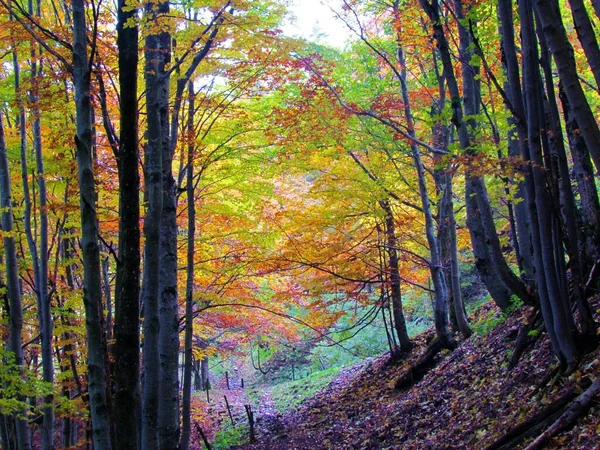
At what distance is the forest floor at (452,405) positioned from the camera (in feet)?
15.3

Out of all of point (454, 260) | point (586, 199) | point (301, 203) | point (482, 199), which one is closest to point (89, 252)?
point (586, 199)

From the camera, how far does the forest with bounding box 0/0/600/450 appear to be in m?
4.10

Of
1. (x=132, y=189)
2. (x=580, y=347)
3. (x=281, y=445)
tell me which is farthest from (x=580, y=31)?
(x=281, y=445)

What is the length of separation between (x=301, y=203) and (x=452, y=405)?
6642 millimetres

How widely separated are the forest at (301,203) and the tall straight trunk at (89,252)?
0.05 ft

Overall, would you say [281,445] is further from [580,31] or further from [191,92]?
[580,31]

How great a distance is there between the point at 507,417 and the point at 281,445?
24.1ft

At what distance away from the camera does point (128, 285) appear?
3.85m

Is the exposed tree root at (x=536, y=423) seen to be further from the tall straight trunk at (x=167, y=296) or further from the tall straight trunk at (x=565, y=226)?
the tall straight trunk at (x=167, y=296)

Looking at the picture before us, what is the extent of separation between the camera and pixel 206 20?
7059mm

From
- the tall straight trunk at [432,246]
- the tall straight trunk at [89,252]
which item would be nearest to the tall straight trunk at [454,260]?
the tall straight trunk at [432,246]

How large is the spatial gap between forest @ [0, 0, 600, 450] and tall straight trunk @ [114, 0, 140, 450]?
0.02 metres

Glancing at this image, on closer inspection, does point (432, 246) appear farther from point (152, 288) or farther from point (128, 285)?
point (128, 285)

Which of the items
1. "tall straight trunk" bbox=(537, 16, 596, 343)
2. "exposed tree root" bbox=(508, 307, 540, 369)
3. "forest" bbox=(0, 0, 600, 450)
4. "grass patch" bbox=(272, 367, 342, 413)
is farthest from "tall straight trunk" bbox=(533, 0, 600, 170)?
"grass patch" bbox=(272, 367, 342, 413)
